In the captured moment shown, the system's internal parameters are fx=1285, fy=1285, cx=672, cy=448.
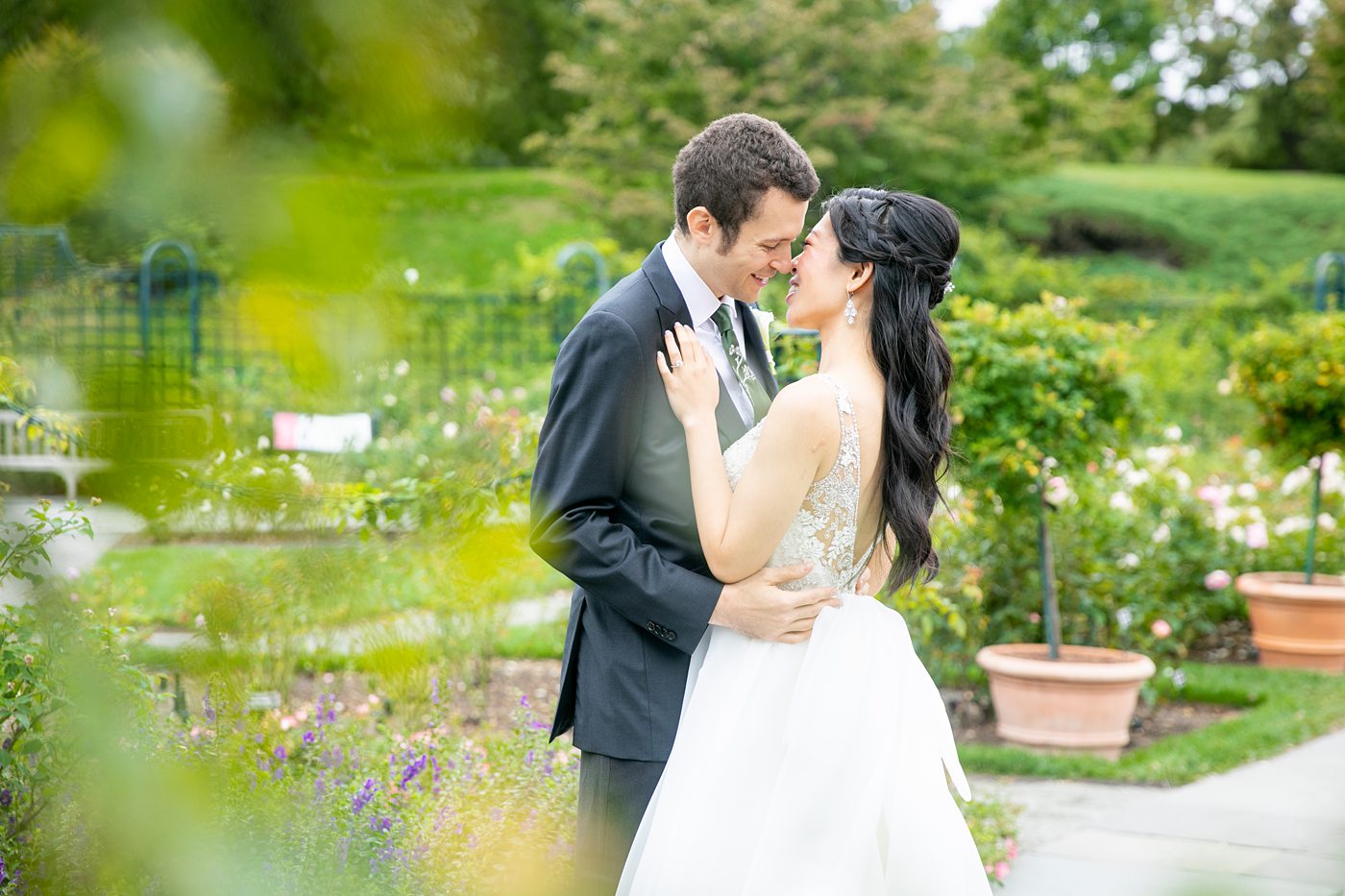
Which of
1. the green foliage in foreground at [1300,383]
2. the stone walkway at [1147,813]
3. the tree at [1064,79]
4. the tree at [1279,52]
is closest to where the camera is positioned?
the tree at [1279,52]

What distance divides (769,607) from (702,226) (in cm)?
69

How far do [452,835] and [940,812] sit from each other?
925 millimetres

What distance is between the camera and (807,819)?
2.27 meters

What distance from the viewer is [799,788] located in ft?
7.54

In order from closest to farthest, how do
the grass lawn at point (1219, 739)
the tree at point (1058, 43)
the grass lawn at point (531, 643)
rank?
the grass lawn at point (1219, 739) → the grass lawn at point (531, 643) → the tree at point (1058, 43)

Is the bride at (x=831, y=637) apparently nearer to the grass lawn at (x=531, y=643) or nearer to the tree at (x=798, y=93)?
the grass lawn at (x=531, y=643)

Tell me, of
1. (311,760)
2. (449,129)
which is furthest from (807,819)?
(449,129)

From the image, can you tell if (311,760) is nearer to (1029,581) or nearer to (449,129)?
(449,129)

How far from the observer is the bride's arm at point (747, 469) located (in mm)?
2172

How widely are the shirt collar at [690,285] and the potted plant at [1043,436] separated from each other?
3307 millimetres

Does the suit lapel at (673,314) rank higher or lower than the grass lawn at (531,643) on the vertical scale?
higher

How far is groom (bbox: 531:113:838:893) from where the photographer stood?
218 centimetres

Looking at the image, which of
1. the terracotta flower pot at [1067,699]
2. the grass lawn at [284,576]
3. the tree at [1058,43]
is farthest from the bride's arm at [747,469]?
the tree at [1058,43]

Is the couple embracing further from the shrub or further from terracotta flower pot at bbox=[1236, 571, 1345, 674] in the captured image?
the shrub
